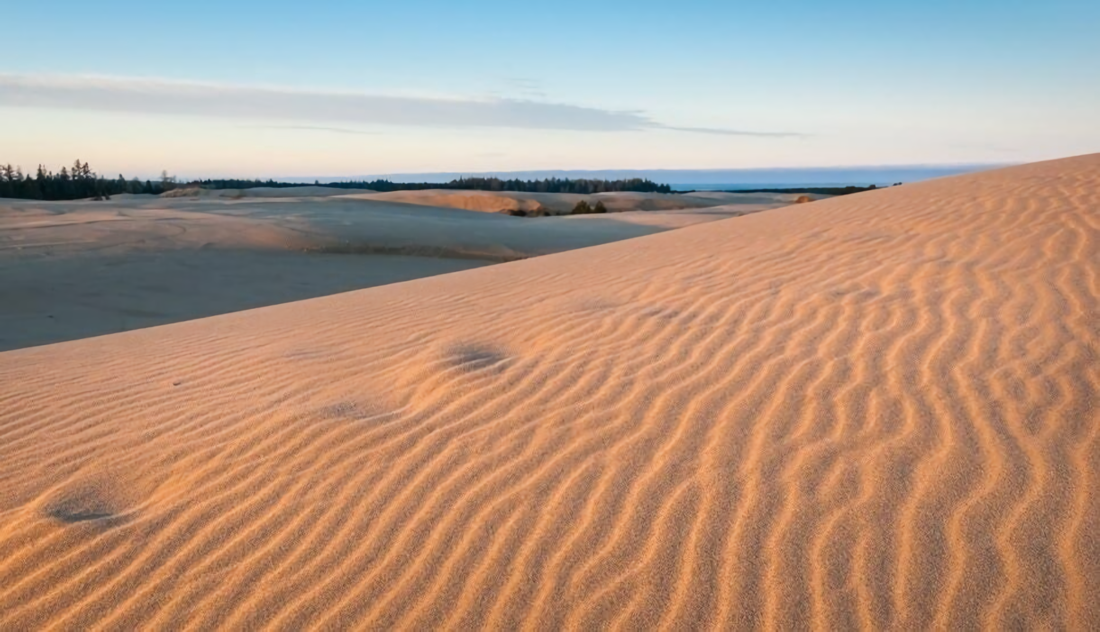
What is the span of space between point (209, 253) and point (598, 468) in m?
12.2

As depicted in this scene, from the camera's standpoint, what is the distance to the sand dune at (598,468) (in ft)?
8.77

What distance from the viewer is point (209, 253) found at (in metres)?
14.0

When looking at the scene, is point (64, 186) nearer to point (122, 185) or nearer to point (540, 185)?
point (122, 185)

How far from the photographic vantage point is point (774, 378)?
13.9 ft

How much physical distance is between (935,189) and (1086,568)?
9.09 m

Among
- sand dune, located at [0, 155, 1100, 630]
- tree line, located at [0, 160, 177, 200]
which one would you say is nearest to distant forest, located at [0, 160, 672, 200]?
tree line, located at [0, 160, 177, 200]

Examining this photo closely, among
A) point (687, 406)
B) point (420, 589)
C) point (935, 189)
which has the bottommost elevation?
point (420, 589)

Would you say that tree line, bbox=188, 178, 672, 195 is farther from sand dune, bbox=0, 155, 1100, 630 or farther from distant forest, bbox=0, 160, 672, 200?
sand dune, bbox=0, 155, 1100, 630

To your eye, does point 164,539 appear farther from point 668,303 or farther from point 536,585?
point 668,303

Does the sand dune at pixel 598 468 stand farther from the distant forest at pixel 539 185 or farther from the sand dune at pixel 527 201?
the distant forest at pixel 539 185

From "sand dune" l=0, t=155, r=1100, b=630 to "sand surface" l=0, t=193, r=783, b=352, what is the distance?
4.52m

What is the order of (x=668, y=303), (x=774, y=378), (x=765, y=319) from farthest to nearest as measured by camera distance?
(x=668, y=303), (x=765, y=319), (x=774, y=378)

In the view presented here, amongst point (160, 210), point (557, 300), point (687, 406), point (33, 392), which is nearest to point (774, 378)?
point (687, 406)

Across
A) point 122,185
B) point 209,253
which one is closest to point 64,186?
point 122,185
